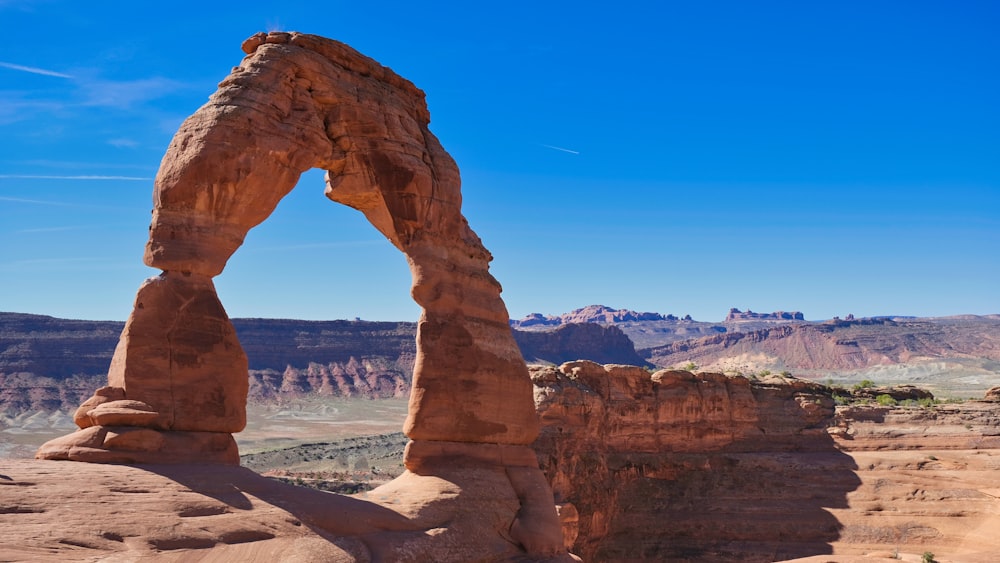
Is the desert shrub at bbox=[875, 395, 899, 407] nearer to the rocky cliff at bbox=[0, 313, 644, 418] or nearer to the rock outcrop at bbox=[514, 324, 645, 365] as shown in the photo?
the rocky cliff at bbox=[0, 313, 644, 418]

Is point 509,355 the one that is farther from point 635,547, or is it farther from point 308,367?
point 308,367

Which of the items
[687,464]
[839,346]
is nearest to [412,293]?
[687,464]

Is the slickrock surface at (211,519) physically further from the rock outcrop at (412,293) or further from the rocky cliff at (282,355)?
the rocky cliff at (282,355)

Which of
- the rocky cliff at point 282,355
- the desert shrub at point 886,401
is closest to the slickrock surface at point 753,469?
the desert shrub at point 886,401

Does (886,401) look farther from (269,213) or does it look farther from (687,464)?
(269,213)

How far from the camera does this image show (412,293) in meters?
20.3

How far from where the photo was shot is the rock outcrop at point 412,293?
15.8 metres

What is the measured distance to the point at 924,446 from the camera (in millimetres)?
42781

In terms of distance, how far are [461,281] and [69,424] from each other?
71.3 m

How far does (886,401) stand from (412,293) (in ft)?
112

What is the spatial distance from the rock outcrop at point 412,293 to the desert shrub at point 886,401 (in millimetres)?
30485

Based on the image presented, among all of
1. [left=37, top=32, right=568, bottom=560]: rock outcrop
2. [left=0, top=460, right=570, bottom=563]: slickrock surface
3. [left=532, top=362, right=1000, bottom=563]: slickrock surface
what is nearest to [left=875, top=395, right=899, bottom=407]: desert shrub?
[left=532, top=362, right=1000, bottom=563]: slickrock surface

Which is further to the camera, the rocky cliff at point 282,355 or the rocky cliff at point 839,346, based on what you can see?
the rocky cliff at point 839,346

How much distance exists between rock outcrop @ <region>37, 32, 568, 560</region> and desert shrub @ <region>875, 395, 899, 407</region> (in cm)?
3048
